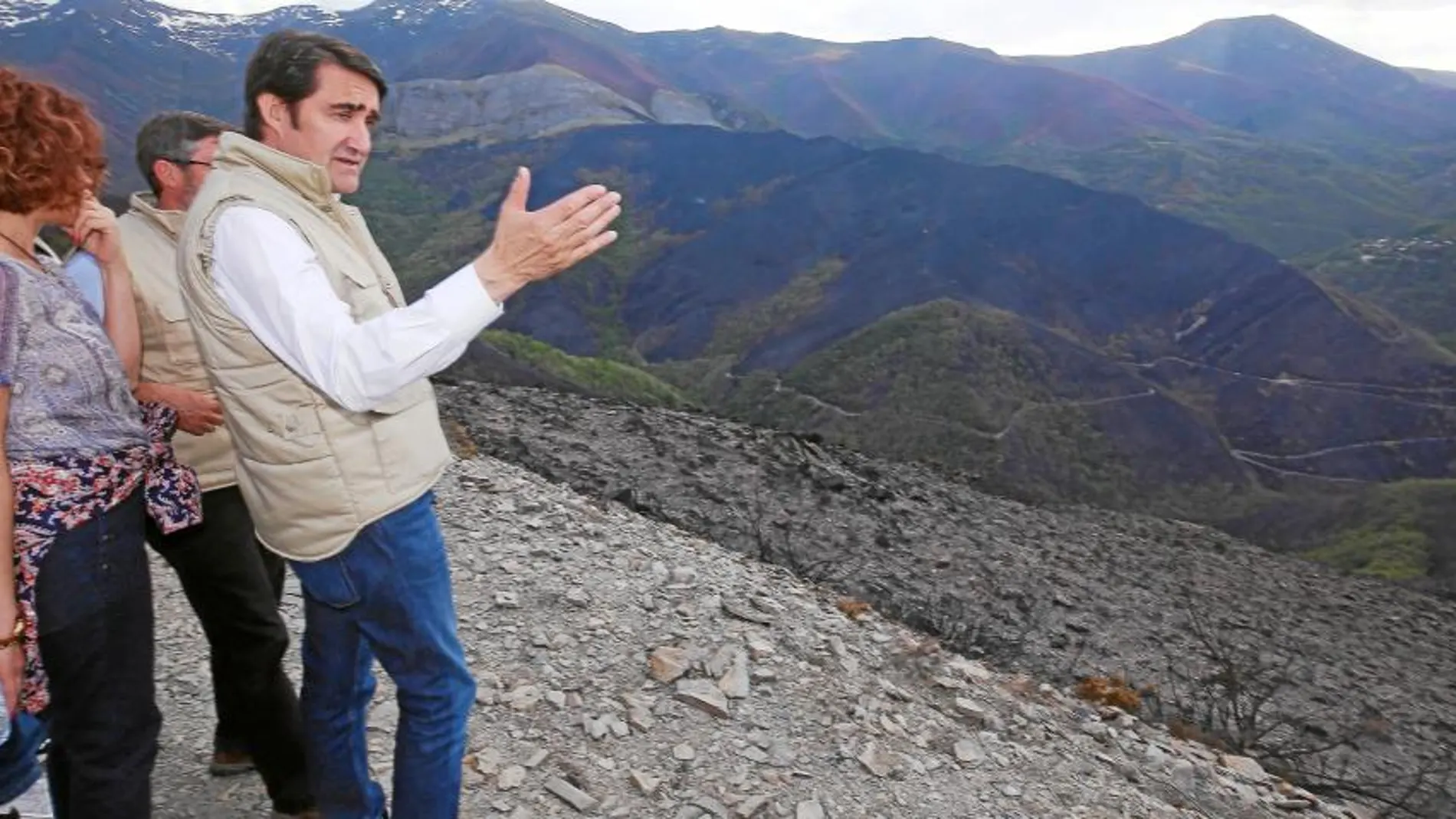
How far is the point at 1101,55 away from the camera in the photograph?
176375 millimetres

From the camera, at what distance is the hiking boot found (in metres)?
3.01

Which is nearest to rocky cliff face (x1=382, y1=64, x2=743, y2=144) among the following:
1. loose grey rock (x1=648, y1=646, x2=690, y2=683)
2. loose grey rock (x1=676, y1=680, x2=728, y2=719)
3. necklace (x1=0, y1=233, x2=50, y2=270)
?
loose grey rock (x1=648, y1=646, x2=690, y2=683)

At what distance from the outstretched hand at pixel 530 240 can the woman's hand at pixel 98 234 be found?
1042 mm

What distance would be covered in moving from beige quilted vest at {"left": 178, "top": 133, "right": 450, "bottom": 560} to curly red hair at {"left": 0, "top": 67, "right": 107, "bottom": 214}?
0.24 metres

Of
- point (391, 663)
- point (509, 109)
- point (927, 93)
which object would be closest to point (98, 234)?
point (391, 663)

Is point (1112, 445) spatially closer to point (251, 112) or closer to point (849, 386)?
point (849, 386)

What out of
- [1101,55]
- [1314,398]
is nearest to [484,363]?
[1314,398]

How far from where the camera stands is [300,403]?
6.08 ft

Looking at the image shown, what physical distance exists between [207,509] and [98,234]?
0.74 m

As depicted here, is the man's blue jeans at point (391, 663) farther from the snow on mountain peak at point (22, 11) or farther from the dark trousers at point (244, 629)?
the snow on mountain peak at point (22, 11)

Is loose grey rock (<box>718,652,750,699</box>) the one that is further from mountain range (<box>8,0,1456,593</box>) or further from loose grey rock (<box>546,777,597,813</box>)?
mountain range (<box>8,0,1456,593</box>)

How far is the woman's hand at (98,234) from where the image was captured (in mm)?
2107

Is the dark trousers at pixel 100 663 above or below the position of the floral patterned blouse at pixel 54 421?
below

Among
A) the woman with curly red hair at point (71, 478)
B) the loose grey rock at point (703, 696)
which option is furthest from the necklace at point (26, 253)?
the loose grey rock at point (703, 696)
